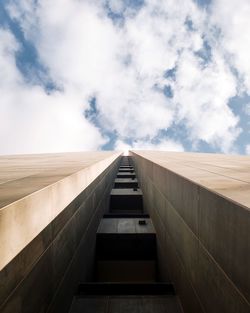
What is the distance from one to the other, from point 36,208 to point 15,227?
86cm

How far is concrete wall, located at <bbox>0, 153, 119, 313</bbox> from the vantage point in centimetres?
382

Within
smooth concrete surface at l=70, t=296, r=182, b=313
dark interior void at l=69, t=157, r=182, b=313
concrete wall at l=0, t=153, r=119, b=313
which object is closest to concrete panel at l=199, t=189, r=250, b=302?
concrete wall at l=0, t=153, r=119, b=313

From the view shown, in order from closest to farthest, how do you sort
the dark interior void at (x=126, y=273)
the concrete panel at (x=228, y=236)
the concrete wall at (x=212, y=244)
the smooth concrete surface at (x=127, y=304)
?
the concrete panel at (x=228, y=236) < the concrete wall at (x=212, y=244) < the smooth concrete surface at (x=127, y=304) < the dark interior void at (x=126, y=273)

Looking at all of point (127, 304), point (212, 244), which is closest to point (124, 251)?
point (127, 304)

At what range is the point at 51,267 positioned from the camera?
5.57 metres

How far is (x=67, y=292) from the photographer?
6.72 m

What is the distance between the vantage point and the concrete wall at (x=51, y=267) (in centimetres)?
382

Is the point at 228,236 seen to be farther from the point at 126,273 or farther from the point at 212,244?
the point at 126,273

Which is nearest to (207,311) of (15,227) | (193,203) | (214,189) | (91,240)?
(193,203)

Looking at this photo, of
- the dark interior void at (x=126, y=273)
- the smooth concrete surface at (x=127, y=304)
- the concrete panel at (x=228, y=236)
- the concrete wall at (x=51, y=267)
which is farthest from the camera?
the dark interior void at (x=126, y=273)

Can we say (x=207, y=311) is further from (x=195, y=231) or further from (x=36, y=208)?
(x=36, y=208)

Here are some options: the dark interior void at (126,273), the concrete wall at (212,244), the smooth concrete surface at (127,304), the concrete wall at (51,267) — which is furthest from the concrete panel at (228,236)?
the dark interior void at (126,273)

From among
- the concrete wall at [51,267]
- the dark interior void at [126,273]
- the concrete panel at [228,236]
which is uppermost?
the concrete panel at [228,236]

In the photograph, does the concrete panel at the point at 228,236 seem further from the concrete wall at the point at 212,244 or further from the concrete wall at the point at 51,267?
the concrete wall at the point at 51,267
